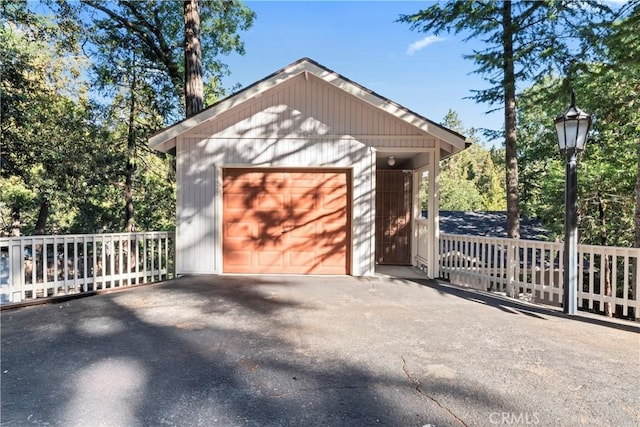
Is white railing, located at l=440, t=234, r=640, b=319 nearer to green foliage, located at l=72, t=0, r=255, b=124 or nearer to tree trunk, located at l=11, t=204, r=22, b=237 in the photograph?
green foliage, located at l=72, t=0, r=255, b=124

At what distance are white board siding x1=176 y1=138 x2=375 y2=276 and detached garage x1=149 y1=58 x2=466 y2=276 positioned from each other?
0.8 inches

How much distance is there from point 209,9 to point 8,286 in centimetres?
1253

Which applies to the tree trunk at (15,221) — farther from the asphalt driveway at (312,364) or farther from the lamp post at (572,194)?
the lamp post at (572,194)

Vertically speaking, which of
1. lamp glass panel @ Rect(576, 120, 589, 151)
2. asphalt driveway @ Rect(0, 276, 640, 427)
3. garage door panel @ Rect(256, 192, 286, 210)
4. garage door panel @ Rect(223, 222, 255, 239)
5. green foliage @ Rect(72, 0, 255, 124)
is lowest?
asphalt driveway @ Rect(0, 276, 640, 427)

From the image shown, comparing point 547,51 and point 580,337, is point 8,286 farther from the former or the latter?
point 547,51

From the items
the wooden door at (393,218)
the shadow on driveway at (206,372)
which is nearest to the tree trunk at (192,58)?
the wooden door at (393,218)

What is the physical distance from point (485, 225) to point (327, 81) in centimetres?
1083

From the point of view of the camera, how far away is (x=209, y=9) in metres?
13.3

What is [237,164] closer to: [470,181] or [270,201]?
[270,201]

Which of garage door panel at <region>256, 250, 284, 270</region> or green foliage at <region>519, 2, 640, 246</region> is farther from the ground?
green foliage at <region>519, 2, 640, 246</region>

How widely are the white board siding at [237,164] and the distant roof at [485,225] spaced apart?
758cm

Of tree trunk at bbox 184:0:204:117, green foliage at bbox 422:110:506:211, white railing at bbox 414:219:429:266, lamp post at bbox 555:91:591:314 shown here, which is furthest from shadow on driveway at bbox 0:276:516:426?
green foliage at bbox 422:110:506:211

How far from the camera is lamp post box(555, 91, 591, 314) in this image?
450cm

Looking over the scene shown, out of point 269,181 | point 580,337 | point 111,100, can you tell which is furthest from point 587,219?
point 111,100
